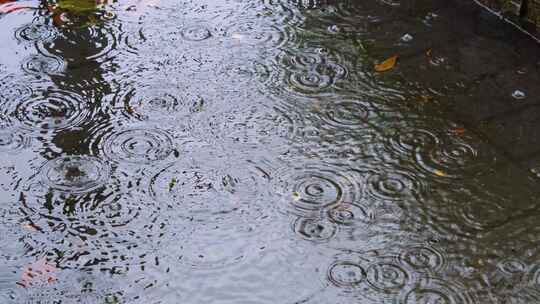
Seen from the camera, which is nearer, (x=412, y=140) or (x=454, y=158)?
(x=454, y=158)

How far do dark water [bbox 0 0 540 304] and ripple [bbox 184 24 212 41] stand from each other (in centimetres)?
2

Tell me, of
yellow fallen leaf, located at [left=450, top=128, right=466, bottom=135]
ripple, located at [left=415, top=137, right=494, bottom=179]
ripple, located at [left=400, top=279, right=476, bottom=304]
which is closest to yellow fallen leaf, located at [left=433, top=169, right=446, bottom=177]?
ripple, located at [left=415, top=137, right=494, bottom=179]

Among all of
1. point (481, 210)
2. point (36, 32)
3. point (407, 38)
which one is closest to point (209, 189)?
point (481, 210)

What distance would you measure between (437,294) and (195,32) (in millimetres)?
2523

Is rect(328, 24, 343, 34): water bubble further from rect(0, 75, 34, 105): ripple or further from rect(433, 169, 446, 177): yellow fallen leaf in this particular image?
rect(0, 75, 34, 105): ripple

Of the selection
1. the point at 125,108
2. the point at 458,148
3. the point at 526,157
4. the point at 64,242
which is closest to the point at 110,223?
the point at 64,242

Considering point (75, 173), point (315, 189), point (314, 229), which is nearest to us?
point (314, 229)

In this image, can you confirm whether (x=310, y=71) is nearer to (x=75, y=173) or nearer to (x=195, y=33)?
(x=195, y=33)

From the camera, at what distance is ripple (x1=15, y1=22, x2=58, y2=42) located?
493cm

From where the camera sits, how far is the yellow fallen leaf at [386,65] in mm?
4595

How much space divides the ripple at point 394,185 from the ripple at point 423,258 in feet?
1.13

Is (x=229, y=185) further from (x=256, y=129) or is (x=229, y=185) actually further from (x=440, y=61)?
(x=440, y=61)

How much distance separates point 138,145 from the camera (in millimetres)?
4027

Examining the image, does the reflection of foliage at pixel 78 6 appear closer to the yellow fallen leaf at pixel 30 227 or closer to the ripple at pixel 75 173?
the ripple at pixel 75 173
